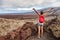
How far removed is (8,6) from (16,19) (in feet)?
0.85

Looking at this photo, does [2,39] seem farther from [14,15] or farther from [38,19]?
[38,19]

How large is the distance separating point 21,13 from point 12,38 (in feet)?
1.44

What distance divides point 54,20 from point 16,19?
0.63m

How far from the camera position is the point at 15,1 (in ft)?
11.0

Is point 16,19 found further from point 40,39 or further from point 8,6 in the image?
point 40,39

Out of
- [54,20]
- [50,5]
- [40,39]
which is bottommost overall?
[40,39]

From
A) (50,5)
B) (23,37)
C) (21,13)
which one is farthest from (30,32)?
(50,5)

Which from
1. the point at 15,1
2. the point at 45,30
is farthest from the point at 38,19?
the point at 15,1

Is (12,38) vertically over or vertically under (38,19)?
under

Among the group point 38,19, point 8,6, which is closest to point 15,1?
point 8,6

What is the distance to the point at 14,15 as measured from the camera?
10.9 feet

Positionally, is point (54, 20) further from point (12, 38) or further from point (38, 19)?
point (12, 38)

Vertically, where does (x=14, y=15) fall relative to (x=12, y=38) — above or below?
above

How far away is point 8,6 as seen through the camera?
11.0 ft
